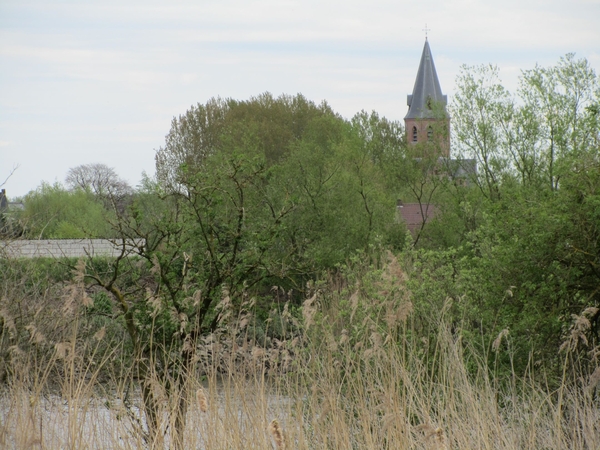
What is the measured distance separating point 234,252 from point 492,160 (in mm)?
16742

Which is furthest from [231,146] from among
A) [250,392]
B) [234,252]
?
[250,392]

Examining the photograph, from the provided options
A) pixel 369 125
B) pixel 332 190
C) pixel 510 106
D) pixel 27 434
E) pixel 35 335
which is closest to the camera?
pixel 27 434

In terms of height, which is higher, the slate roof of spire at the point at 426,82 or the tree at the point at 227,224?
the slate roof of spire at the point at 426,82

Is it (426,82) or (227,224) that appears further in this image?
(426,82)

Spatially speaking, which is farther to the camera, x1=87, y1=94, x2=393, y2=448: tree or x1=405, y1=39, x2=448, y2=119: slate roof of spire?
x1=405, y1=39, x2=448, y2=119: slate roof of spire

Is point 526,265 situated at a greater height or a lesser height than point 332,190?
lesser

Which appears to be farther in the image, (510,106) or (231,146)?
(231,146)

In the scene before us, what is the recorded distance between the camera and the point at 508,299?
7.07 meters

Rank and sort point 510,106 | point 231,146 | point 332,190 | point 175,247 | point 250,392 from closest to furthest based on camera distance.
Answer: point 250,392
point 175,247
point 332,190
point 510,106
point 231,146

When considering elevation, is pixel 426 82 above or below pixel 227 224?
above

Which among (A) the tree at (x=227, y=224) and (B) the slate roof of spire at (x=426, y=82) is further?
(B) the slate roof of spire at (x=426, y=82)

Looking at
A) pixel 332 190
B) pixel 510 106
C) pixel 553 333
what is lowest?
pixel 553 333

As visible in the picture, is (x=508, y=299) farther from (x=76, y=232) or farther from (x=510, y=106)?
(x=76, y=232)

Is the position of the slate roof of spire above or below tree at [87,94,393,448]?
above
